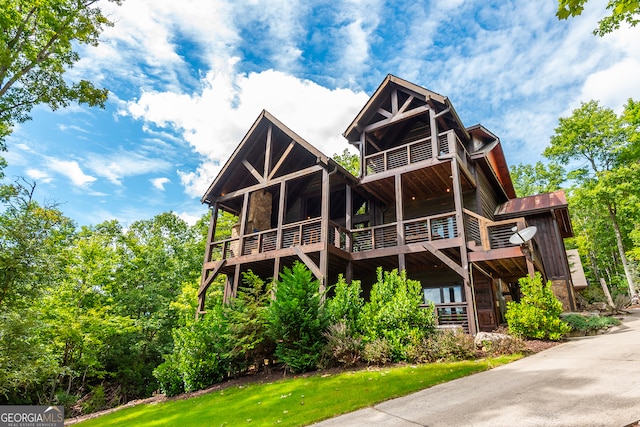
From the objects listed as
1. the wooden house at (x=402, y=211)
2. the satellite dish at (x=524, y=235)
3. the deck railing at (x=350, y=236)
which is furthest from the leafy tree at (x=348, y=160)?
the satellite dish at (x=524, y=235)

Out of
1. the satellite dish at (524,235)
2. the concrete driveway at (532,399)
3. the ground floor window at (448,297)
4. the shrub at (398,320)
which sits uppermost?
the satellite dish at (524,235)

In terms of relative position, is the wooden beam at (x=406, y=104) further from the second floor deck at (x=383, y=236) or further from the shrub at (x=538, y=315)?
the shrub at (x=538, y=315)

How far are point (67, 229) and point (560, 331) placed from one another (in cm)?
3688

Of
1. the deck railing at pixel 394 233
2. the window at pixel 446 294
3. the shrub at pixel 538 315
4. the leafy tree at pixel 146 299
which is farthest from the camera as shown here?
the leafy tree at pixel 146 299

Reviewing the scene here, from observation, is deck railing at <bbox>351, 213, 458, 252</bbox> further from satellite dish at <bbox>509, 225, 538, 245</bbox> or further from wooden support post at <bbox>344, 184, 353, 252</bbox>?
satellite dish at <bbox>509, 225, 538, 245</bbox>

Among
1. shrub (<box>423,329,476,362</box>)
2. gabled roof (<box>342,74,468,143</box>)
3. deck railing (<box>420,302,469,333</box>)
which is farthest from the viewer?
gabled roof (<box>342,74,468,143</box>)

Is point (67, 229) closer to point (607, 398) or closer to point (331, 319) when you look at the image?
point (331, 319)

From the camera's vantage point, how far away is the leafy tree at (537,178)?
3240 centimetres

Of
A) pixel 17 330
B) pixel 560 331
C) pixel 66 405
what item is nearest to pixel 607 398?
pixel 560 331

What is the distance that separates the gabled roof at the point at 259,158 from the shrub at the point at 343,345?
A: 780cm

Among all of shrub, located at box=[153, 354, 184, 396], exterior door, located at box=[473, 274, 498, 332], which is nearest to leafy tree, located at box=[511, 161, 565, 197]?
exterior door, located at box=[473, 274, 498, 332]

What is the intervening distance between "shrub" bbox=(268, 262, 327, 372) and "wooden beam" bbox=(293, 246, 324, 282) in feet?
7.45

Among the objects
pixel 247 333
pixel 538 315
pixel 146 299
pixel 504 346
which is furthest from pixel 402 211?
pixel 146 299

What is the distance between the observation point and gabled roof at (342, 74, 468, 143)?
47.2 ft
